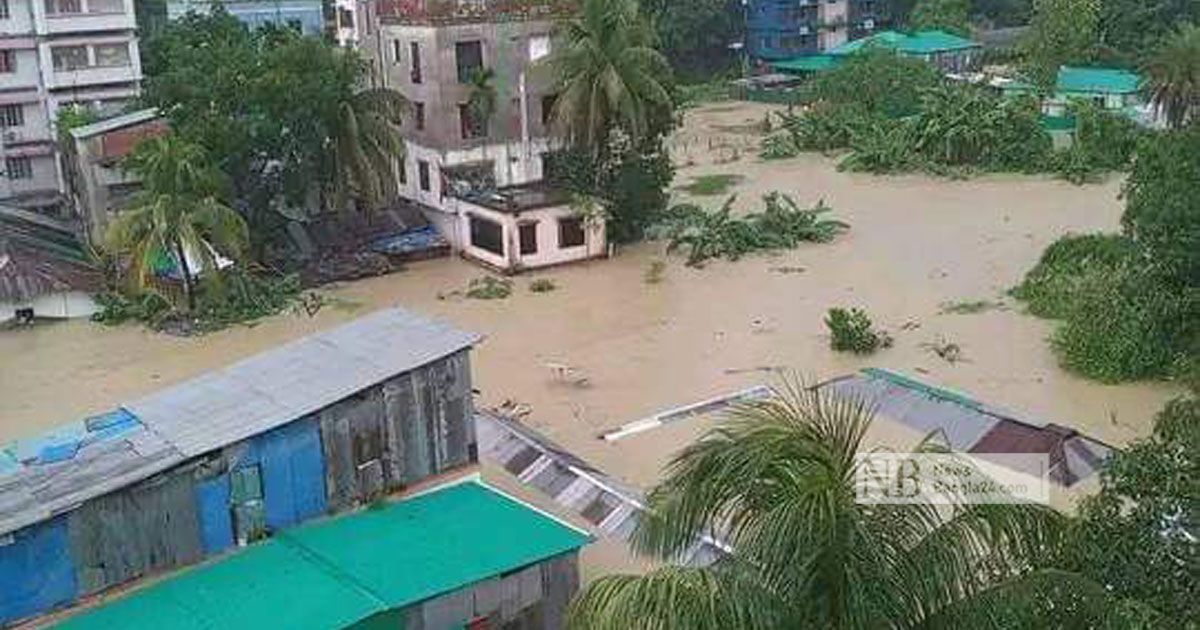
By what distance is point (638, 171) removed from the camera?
1217 inches

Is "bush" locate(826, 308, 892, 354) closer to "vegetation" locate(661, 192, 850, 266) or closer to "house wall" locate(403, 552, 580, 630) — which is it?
"vegetation" locate(661, 192, 850, 266)

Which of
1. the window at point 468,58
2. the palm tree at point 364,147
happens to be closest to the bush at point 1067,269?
the window at point 468,58

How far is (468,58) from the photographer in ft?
105

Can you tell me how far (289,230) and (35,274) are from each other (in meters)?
6.21

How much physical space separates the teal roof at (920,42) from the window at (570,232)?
95.3ft

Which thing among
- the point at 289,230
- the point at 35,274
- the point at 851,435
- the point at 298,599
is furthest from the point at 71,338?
the point at 851,435

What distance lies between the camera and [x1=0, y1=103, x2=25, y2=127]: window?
37656 millimetres

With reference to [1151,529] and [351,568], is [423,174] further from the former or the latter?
[1151,529]

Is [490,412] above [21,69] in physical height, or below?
below

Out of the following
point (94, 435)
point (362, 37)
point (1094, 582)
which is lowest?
point (94, 435)

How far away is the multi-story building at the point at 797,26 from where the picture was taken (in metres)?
65.6

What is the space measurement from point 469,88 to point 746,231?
7860 millimetres

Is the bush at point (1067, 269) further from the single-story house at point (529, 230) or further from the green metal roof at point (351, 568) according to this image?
the green metal roof at point (351, 568)

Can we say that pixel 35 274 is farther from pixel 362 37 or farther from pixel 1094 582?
pixel 1094 582
